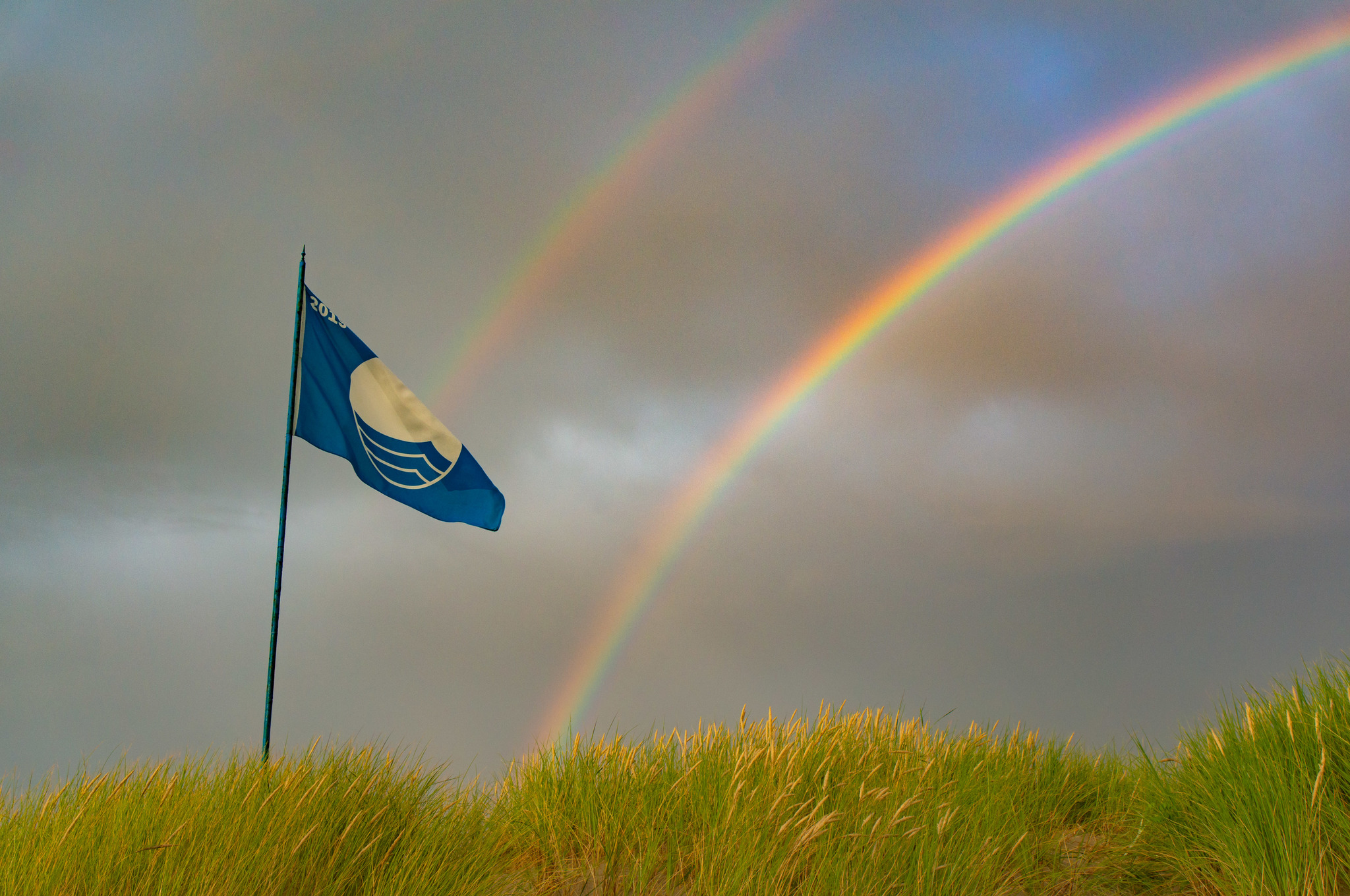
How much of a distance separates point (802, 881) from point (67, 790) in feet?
14.7

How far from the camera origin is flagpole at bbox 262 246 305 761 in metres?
6.42

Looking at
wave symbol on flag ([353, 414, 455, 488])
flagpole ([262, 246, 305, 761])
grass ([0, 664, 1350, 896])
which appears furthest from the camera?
wave symbol on flag ([353, 414, 455, 488])

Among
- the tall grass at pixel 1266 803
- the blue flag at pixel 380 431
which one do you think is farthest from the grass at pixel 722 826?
the blue flag at pixel 380 431

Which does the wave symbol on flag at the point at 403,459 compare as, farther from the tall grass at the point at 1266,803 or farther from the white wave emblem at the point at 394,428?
the tall grass at the point at 1266,803

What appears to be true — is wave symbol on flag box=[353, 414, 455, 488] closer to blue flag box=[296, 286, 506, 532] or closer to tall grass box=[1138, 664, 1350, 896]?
blue flag box=[296, 286, 506, 532]

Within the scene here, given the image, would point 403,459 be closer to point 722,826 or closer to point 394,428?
point 394,428

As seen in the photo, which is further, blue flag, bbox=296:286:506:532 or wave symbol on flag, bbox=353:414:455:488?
wave symbol on flag, bbox=353:414:455:488

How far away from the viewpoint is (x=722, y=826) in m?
4.65

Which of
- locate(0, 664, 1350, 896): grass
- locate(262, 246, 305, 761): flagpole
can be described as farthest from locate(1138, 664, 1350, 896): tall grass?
locate(262, 246, 305, 761): flagpole

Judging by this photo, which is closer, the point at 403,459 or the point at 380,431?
the point at 380,431

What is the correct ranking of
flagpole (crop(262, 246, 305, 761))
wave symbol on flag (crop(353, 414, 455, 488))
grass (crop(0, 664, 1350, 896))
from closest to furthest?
grass (crop(0, 664, 1350, 896)) → flagpole (crop(262, 246, 305, 761)) → wave symbol on flag (crop(353, 414, 455, 488))

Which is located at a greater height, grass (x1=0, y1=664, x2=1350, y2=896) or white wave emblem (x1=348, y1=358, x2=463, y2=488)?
white wave emblem (x1=348, y1=358, x2=463, y2=488)

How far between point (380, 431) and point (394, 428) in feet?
0.50

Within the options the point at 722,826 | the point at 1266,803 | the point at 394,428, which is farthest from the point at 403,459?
the point at 1266,803
